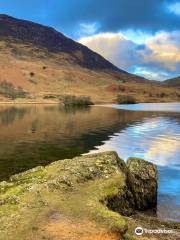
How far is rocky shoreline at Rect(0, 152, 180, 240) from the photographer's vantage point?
52.2ft

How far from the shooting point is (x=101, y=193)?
20922mm

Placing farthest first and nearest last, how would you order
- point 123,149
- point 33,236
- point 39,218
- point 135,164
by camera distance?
point 123,149, point 135,164, point 39,218, point 33,236

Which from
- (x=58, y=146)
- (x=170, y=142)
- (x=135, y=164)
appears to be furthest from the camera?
(x=170, y=142)

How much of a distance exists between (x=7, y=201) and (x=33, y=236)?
429 cm

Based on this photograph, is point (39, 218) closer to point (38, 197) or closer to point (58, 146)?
point (38, 197)

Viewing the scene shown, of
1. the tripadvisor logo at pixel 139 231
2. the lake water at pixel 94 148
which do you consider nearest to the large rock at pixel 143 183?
the lake water at pixel 94 148

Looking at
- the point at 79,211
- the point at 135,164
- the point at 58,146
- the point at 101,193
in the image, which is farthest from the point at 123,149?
the point at 79,211

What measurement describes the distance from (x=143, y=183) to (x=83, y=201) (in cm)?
786

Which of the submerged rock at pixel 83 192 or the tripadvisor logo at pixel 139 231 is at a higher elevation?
the submerged rock at pixel 83 192

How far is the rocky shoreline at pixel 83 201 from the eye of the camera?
15914 mm

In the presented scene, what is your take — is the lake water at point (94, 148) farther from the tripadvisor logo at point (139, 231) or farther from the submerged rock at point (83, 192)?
the tripadvisor logo at point (139, 231)

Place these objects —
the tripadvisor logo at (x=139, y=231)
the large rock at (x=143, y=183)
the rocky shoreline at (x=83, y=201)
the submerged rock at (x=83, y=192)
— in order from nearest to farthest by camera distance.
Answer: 1. the rocky shoreline at (x=83, y=201)
2. the submerged rock at (x=83, y=192)
3. the tripadvisor logo at (x=139, y=231)
4. the large rock at (x=143, y=183)

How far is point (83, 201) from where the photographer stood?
19.4 meters

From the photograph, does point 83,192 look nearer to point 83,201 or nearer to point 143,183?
point 83,201
